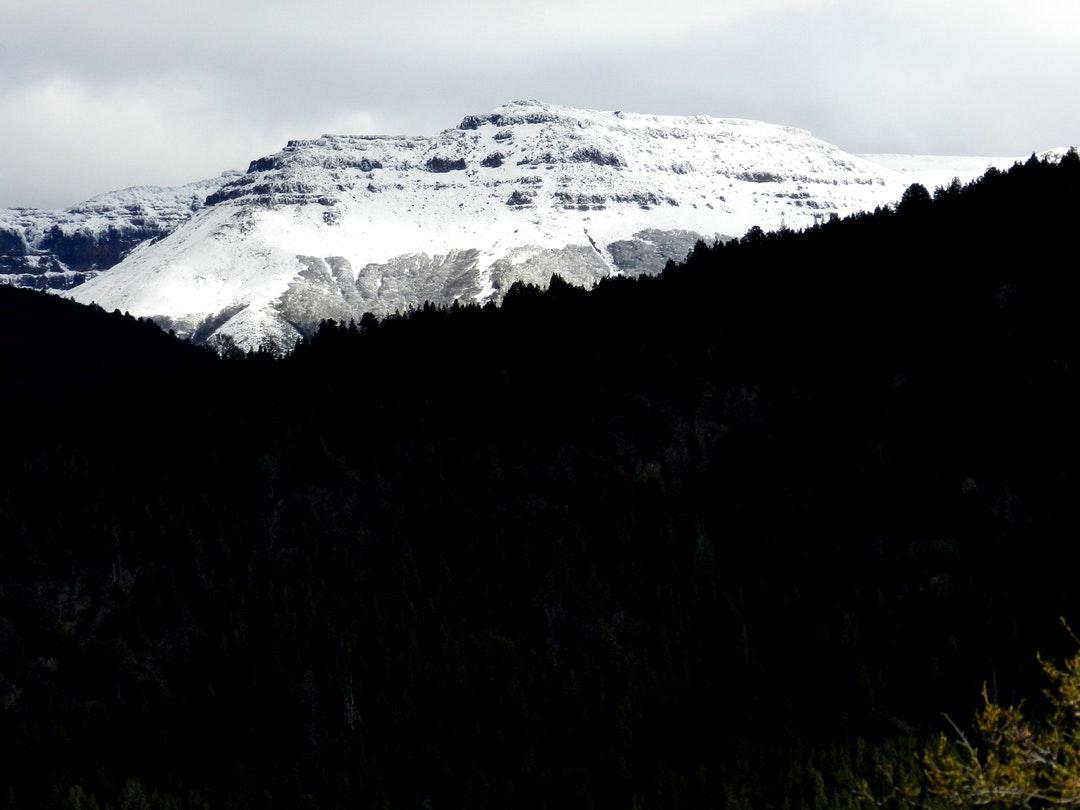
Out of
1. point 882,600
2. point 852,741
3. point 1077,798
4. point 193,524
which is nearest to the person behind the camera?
point 1077,798

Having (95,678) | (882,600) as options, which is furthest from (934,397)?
(95,678)

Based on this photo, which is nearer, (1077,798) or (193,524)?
(1077,798)

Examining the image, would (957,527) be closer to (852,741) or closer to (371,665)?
(852,741)

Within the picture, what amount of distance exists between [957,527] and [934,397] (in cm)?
2401

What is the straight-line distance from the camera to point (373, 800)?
153 m

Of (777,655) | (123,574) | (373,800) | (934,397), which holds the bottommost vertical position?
(373,800)

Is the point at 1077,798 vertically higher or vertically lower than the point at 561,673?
higher

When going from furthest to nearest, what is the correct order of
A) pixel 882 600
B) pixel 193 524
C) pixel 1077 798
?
1. pixel 193 524
2. pixel 882 600
3. pixel 1077 798

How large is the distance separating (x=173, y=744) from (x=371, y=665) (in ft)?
106

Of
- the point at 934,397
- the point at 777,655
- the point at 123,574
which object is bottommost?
the point at 777,655

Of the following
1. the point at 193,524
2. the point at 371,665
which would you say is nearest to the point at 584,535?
the point at 371,665

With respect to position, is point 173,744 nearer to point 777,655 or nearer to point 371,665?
point 371,665

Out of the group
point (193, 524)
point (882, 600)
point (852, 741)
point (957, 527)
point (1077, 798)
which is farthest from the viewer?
→ point (193, 524)

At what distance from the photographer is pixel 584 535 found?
193875 millimetres
